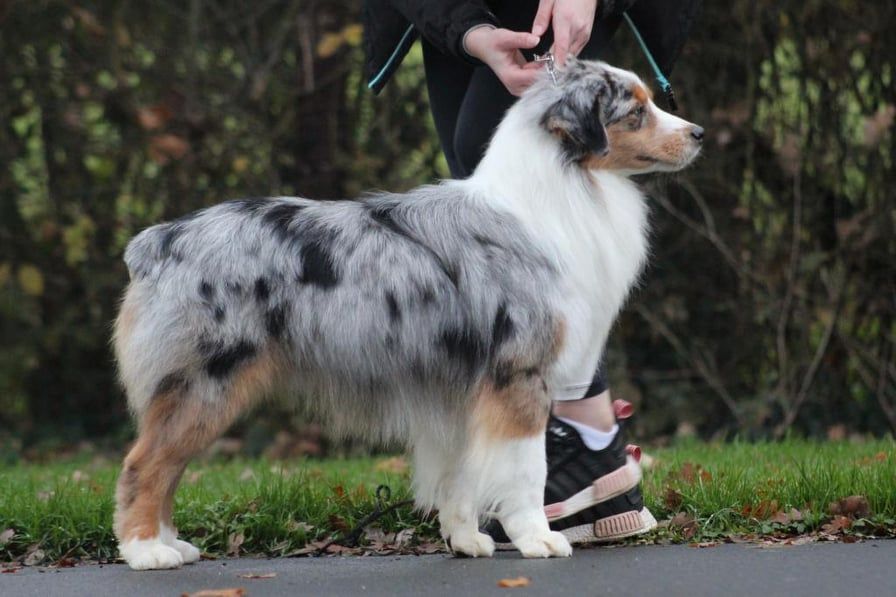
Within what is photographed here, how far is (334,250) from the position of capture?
4.22m

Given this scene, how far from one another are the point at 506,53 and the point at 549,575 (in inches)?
70.8

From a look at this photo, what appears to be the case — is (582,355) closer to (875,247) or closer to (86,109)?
(875,247)

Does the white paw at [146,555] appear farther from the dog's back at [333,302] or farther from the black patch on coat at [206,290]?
the black patch on coat at [206,290]

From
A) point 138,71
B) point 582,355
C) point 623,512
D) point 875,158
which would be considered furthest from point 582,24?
point 138,71

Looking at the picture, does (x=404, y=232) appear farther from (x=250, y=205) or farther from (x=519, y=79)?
(x=519, y=79)

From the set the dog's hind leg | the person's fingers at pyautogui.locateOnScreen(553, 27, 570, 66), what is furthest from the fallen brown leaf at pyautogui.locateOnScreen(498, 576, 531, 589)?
the person's fingers at pyautogui.locateOnScreen(553, 27, 570, 66)

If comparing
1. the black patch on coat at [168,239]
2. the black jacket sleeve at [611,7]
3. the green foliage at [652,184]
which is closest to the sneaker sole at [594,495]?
the black patch on coat at [168,239]

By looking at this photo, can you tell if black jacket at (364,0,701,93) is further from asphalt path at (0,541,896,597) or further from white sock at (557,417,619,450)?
asphalt path at (0,541,896,597)

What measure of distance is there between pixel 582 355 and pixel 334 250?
891mm

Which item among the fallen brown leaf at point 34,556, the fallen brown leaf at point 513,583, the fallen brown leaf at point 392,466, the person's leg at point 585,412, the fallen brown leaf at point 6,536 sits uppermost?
the person's leg at point 585,412

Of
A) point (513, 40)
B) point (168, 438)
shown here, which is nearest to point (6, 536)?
point (168, 438)

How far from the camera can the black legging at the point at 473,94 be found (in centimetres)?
484

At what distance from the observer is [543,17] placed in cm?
460

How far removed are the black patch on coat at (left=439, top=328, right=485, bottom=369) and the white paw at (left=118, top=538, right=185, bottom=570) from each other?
1114 millimetres
